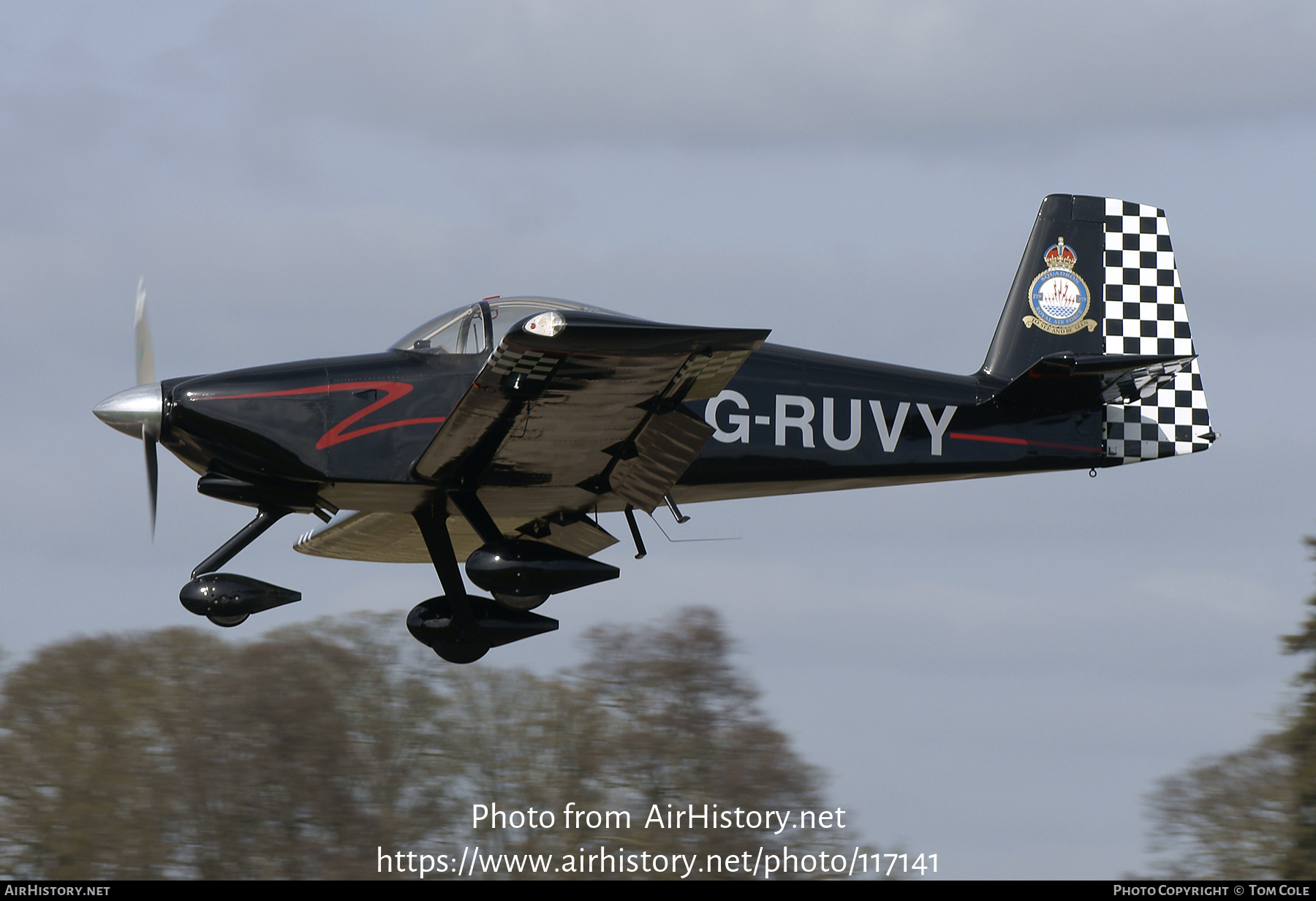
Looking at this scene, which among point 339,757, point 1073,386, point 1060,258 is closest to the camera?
point 1073,386

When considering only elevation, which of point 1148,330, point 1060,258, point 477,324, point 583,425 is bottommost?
point 583,425

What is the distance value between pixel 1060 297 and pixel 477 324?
561 cm

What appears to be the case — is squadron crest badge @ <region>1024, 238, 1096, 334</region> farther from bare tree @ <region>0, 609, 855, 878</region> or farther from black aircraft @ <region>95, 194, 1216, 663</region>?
bare tree @ <region>0, 609, 855, 878</region>

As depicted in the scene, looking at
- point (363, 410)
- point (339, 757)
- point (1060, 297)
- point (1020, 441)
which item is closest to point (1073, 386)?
point (1020, 441)

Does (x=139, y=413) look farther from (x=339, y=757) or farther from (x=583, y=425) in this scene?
(x=339, y=757)

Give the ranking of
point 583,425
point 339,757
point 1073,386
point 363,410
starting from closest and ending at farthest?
point 583,425 → point 363,410 → point 1073,386 → point 339,757

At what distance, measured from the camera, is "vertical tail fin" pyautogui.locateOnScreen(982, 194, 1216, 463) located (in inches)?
529

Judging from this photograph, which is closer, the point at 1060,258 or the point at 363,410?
the point at 363,410

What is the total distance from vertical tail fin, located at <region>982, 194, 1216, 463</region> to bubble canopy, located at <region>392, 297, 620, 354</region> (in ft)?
13.8

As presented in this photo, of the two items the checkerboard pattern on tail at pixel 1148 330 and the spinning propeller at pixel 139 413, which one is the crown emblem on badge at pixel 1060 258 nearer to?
the checkerboard pattern on tail at pixel 1148 330

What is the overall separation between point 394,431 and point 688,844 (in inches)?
496

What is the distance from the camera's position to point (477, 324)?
37.5 feet
